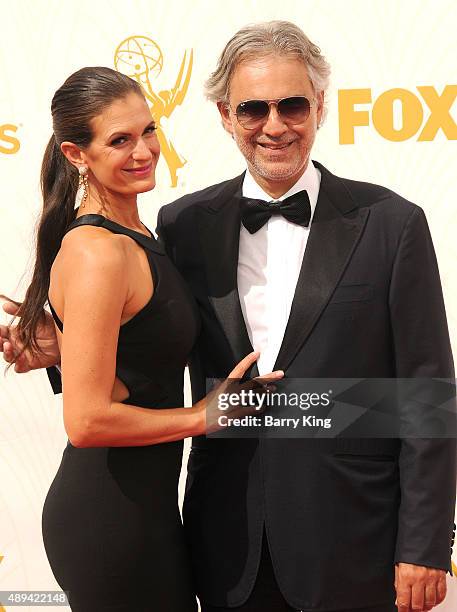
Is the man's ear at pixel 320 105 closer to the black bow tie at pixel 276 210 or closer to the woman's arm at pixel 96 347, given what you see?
the black bow tie at pixel 276 210

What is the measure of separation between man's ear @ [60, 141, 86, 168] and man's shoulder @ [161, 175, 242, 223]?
0.32 metres

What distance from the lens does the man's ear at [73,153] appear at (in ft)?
5.98

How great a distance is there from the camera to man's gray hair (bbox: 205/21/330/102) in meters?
1.92

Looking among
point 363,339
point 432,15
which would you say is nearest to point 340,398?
point 363,339

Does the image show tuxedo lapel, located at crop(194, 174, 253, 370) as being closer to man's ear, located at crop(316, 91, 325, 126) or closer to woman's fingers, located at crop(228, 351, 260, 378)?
woman's fingers, located at crop(228, 351, 260, 378)

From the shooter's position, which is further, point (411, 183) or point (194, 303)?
point (411, 183)

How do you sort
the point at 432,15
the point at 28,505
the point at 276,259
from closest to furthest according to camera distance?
1. the point at 276,259
2. the point at 432,15
3. the point at 28,505

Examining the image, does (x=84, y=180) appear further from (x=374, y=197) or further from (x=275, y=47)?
(x=374, y=197)

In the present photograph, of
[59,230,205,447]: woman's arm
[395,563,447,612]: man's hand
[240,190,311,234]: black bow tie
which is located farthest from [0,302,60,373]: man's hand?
[395,563,447,612]: man's hand

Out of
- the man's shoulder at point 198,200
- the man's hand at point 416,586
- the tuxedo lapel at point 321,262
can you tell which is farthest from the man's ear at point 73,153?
the man's hand at point 416,586

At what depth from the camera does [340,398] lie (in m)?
1.86

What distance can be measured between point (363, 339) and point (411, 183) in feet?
3.46

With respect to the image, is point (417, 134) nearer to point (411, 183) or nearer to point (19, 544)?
point (411, 183)

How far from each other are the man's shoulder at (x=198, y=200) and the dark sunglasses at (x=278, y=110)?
0.19 m
